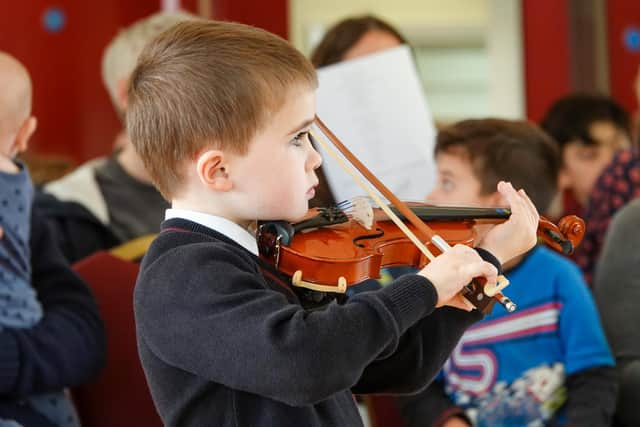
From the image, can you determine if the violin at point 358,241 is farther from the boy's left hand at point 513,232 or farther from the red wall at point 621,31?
the red wall at point 621,31

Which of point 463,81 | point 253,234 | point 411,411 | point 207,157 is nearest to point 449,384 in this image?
point 411,411

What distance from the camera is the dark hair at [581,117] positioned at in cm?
306

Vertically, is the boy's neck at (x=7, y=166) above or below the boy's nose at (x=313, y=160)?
below

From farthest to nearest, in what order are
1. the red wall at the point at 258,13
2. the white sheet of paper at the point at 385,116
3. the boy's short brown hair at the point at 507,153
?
the red wall at the point at 258,13, the white sheet of paper at the point at 385,116, the boy's short brown hair at the point at 507,153

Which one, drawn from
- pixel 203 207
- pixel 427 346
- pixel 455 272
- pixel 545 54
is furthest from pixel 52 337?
pixel 545 54

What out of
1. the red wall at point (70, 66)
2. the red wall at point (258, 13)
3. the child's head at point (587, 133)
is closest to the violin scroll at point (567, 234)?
the child's head at point (587, 133)

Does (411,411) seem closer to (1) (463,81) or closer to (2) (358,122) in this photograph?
(2) (358,122)

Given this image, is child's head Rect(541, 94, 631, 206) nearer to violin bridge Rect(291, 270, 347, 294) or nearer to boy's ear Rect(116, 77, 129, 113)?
boy's ear Rect(116, 77, 129, 113)

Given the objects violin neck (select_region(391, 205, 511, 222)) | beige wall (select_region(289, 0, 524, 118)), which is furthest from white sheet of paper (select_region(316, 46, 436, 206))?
beige wall (select_region(289, 0, 524, 118))

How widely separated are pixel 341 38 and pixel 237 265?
1232mm

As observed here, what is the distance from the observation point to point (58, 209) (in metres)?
2.00

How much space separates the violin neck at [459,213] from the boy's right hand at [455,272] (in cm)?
18

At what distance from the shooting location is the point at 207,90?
1.05 metres

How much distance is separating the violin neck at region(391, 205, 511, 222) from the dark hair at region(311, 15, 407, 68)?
0.99m
